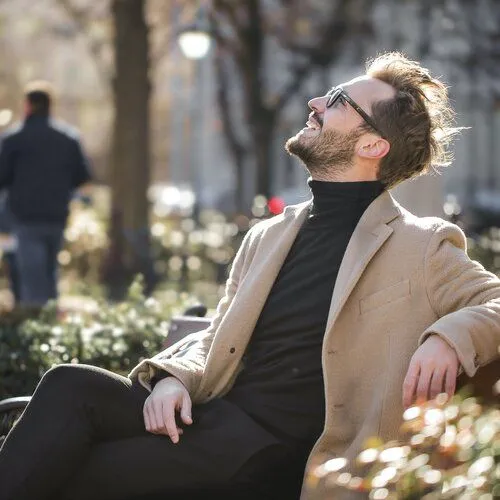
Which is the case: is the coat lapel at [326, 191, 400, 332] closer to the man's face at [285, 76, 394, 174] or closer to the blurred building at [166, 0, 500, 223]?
the man's face at [285, 76, 394, 174]

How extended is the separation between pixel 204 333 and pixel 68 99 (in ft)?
235

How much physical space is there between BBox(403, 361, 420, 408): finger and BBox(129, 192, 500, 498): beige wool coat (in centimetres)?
11

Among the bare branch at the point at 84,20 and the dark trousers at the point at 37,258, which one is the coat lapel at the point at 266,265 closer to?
the dark trousers at the point at 37,258

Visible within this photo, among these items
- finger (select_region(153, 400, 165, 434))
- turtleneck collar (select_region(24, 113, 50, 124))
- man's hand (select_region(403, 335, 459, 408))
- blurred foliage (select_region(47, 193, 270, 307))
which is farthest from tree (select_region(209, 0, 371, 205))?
man's hand (select_region(403, 335, 459, 408))

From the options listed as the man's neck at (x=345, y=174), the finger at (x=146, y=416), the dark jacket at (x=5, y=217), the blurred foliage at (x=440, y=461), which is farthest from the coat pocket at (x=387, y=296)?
the dark jacket at (x=5, y=217)

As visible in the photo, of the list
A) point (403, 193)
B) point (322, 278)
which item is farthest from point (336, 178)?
point (403, 193)

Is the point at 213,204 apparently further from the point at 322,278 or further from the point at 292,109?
the point at 322,278

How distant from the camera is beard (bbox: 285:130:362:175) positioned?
4.56 m

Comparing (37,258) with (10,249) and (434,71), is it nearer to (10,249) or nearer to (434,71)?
(10,249)

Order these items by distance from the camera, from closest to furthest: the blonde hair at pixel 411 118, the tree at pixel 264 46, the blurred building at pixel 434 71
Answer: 1. the blonde hair at pixel 411 118
2. the tree at pixel 264 46
3. the blurred building at pixel 434 71

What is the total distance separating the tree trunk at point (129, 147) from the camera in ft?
61.6

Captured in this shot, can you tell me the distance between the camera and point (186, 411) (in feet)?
14.0

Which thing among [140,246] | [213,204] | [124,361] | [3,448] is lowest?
[213,204]

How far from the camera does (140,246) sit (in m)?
19.1
